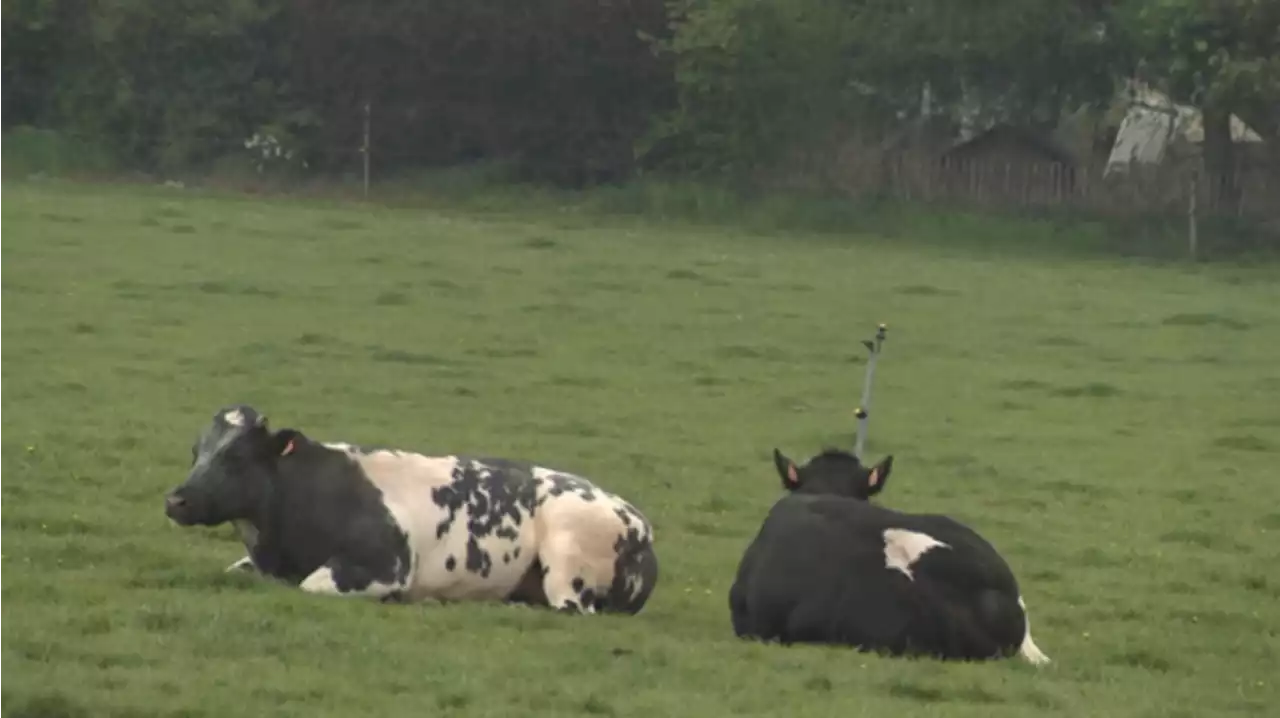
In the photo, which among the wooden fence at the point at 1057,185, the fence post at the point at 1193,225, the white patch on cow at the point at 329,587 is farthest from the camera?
the wooden fence at the point at 1057,185

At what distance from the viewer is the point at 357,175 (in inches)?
1778

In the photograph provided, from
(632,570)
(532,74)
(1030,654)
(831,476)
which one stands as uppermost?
(532,74)

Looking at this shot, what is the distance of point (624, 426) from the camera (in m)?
18.4

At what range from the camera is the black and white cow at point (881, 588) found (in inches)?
378

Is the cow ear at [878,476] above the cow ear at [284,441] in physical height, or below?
below

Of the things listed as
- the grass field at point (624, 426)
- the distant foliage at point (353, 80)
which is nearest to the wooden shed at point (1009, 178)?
the grass field at point (624, 426)

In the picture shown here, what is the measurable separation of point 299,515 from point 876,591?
109 inches

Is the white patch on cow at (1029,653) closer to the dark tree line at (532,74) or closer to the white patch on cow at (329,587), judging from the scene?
the white patch on cow at (329,587)

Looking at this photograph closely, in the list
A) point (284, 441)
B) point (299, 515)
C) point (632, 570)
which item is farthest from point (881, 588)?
point (284, 441)

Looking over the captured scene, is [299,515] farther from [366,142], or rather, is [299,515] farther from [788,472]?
[366,142]

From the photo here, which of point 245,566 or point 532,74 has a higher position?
point 532,74

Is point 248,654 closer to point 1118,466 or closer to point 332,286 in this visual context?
point 1118,466

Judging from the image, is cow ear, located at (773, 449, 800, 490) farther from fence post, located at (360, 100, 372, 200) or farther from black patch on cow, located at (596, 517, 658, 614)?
fence post, located at (360, 100, 372, 200)

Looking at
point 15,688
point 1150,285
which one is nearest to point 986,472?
point 15,688
